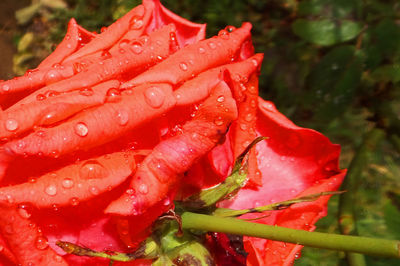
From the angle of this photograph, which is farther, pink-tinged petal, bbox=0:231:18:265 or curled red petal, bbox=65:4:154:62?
curled red petal, bbox=65:4:154:62

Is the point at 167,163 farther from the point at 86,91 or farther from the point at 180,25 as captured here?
the point at 180,25

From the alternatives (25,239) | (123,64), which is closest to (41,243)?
(25,239)

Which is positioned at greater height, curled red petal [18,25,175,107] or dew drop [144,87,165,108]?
curled red petal [18,25,175,107]

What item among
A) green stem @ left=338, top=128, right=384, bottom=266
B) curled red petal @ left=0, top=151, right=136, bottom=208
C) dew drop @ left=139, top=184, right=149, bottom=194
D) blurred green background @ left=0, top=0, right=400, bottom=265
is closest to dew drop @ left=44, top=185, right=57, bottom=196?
curled red petal @ left=0, top=151, right=136, bottom=208

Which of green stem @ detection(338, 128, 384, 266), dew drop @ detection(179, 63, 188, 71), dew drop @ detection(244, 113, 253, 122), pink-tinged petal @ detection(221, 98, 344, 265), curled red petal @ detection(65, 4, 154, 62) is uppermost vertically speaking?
curled red petal @ detection(65, 4, 154, 62)

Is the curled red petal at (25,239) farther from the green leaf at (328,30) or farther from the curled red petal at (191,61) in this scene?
the green leaf at (328,30)

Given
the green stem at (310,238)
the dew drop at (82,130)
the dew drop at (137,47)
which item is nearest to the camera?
the green stem at (310,238)

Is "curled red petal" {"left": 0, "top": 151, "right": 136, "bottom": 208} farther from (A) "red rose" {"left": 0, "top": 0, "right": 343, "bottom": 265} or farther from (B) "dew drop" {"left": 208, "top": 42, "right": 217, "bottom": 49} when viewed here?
(B) "dew drop" {"left": 208, "top": 42, "right": 217, "bottom": 49}

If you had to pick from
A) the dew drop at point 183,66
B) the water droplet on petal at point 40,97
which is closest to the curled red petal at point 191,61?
the dew drop at point 183,66
